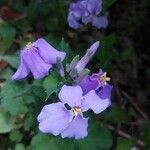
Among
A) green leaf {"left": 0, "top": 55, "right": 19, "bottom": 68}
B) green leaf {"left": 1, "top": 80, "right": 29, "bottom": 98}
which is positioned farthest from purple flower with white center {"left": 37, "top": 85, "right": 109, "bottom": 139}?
green leaf {"left": 0, "top": 55, "right": 19, "bottom": 68}

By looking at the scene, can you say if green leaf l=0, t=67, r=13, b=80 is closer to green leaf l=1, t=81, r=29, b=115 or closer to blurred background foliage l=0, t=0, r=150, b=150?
blurred background foliage l=0, t=0, r=150, b=150

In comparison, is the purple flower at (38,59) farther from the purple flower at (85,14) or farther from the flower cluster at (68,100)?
the purple flower at (85,14)

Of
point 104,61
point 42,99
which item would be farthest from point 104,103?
point 104,61

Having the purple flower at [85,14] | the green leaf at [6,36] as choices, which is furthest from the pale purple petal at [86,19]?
the green leaf at [6,36]

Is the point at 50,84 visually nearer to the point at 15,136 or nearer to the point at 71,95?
the point at 71,95

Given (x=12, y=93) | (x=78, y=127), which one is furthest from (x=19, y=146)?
(x=78, y=127)

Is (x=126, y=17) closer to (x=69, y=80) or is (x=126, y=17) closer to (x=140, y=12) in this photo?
(x=140, y=12)

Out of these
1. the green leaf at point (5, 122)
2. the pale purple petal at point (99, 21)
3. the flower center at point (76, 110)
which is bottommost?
the green leaf at point (5, 122)
